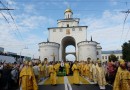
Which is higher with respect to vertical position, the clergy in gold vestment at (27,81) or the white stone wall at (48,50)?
the white stone wall at (48,50)

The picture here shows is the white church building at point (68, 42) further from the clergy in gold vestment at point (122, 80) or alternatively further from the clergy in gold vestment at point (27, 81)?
the clergy in gold vestment at point (122, 80)

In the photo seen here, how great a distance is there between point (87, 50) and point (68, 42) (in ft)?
51.3

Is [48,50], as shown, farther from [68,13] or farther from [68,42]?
[68,13]

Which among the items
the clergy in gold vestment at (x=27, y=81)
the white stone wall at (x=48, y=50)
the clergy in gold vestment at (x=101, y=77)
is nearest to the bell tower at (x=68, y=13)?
the white stone wall at (x=48, y=50)

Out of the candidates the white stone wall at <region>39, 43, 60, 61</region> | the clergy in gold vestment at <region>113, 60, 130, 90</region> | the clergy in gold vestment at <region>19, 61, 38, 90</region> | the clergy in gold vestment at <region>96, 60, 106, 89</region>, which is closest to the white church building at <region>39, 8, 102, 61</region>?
the white stone wall at <region>39, 43, 60, 61</region>

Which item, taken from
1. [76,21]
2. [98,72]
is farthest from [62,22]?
[98,72]

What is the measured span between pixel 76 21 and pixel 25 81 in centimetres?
5980

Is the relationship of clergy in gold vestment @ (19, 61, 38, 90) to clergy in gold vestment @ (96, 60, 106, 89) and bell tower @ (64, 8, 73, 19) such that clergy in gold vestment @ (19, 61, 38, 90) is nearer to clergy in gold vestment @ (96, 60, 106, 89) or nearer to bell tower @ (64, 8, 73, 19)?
clergy in gold vestment @ (96, 60, 106, 89)

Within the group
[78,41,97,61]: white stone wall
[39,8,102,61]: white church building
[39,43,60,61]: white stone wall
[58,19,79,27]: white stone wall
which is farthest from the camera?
[58,19,79,27]: white stone wall

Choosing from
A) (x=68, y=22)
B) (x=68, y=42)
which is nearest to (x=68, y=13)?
(x=68, y=22)

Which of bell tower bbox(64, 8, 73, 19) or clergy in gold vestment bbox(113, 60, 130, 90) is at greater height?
bell tower bbox(64, 8, 73, 19)

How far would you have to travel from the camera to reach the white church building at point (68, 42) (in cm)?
6033

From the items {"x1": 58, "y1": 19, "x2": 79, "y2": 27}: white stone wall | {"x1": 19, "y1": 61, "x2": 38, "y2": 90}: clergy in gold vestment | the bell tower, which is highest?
the bell tower

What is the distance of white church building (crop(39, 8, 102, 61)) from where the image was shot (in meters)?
60.3
